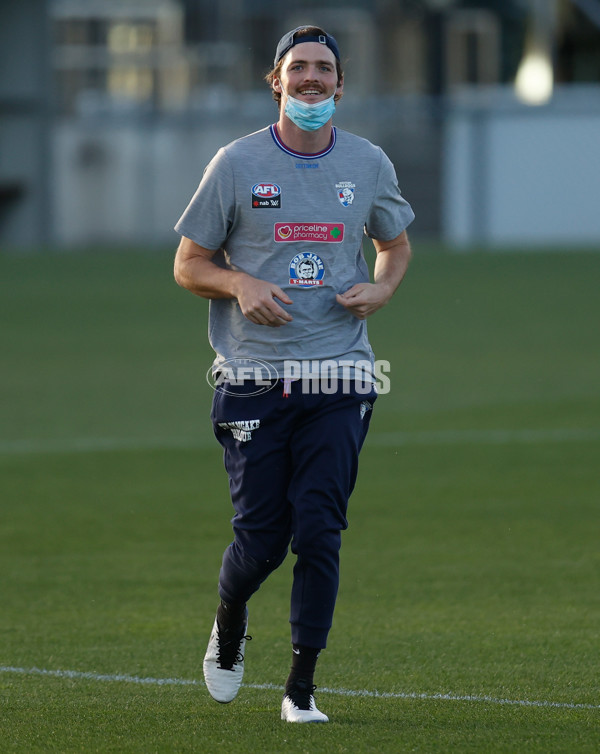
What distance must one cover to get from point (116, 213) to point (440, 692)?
35804 mm

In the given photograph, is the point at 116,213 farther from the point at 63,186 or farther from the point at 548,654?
the point at 548,654

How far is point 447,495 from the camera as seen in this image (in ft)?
32.1

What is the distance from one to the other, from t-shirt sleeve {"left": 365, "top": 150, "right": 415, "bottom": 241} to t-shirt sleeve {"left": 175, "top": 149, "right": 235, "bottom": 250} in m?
0.53

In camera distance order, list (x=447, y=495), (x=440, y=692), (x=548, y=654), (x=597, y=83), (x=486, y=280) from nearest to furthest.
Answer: (x=440, y=692) < (x=548, y=654) < (x=447, y=495) < (x=486, y=280) < (x=597, y=83)

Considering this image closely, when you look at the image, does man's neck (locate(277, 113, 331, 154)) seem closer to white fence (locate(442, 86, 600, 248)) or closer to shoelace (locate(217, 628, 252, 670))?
shoelace (locate(217, 628, 252, 670))

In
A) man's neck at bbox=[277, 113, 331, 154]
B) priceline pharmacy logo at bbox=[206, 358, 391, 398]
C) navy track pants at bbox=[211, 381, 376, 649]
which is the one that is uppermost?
man's neck at bbox=[277, 113, 331, 154]

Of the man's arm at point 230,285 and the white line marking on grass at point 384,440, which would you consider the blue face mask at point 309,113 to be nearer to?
the man's arm at point 230,285

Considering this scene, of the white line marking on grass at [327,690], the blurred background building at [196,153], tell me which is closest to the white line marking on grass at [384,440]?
the white line marking on grass at [327,690]

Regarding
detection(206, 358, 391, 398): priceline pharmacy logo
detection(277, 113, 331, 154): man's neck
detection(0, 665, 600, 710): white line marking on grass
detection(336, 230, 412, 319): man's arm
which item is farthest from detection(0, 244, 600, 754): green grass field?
detection(277, 113, 331, 154): man's neck

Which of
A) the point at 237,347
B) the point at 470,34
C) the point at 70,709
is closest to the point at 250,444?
the point at 237,347

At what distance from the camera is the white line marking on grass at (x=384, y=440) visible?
11961mm

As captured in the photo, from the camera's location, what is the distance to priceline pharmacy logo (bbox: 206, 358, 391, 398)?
503 cm

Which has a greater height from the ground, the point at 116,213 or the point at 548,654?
the point at 548,654

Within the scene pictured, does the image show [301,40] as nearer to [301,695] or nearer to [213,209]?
[213,209]
